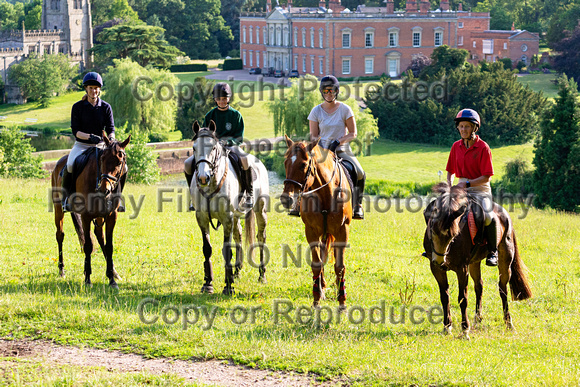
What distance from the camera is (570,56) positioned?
259 feet

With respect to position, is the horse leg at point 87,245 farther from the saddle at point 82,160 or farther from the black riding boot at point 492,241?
the black riding boot at point 492,241

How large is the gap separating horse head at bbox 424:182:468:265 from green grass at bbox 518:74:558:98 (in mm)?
71345

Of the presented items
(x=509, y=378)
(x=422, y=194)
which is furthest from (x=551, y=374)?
(x=422, y=194)

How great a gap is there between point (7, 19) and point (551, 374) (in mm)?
136693

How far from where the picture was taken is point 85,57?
10356 cm

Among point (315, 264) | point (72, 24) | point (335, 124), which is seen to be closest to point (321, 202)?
point (315, 264)

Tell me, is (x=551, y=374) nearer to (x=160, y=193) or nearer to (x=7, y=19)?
(x=160, y=193)

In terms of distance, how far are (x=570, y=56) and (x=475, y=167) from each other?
79.9 meters

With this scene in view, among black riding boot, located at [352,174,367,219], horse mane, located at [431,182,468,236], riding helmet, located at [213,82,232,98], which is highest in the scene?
riding helmet, located at [213,82,232,98]

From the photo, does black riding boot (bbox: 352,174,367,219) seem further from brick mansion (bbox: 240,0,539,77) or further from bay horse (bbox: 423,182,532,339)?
brick mansion (bbox: 240,0,539,77)

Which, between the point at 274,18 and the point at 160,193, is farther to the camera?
the point at 274,18

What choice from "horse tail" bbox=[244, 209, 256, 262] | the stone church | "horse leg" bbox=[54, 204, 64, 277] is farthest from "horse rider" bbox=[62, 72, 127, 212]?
the stone church

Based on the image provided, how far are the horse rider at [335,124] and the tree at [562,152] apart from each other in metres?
30.7

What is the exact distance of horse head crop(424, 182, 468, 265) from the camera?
7.34 meters
